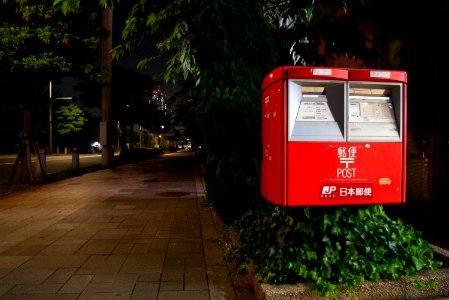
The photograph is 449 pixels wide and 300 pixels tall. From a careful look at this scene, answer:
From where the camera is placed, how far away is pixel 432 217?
748 centimetres

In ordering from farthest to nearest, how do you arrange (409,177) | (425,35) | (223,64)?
(409,177), (425,35), (223,64)

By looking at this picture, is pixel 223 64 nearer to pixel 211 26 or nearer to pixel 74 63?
pixel 211 26

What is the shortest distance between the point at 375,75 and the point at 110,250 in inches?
167

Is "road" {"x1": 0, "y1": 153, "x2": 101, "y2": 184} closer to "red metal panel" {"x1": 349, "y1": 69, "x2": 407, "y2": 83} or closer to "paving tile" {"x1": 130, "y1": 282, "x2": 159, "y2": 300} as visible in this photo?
"paving tile" {"x1": 130, "y1": 282, "x2": 159, "y2": 300}

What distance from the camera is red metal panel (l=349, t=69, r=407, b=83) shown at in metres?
3.38

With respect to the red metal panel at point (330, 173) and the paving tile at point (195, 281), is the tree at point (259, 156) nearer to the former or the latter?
the red metal panel at point (330, 173)

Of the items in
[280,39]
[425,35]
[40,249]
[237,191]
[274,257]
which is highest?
[425,35]

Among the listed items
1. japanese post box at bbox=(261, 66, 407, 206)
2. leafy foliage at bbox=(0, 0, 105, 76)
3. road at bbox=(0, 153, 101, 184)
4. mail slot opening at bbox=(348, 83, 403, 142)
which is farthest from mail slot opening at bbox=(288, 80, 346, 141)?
road at bbox=(0, 153, 101, 184)

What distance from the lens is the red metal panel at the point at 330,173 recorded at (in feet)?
11.2

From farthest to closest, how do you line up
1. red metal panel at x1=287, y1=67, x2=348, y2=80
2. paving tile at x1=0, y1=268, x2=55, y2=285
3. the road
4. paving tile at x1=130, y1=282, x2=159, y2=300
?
the road, paving tile at x1=0, y1=268, x2=55, y2=285, paving tile at x1=130, y1=282, x2=159, y2=300, red metal panel at x1=287, y1=67, x2=348, y2=80

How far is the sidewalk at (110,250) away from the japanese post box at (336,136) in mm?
1542

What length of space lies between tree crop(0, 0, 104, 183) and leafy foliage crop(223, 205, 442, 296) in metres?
10.0

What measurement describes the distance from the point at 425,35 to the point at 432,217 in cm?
348

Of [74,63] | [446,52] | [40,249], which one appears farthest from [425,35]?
[74,63]
